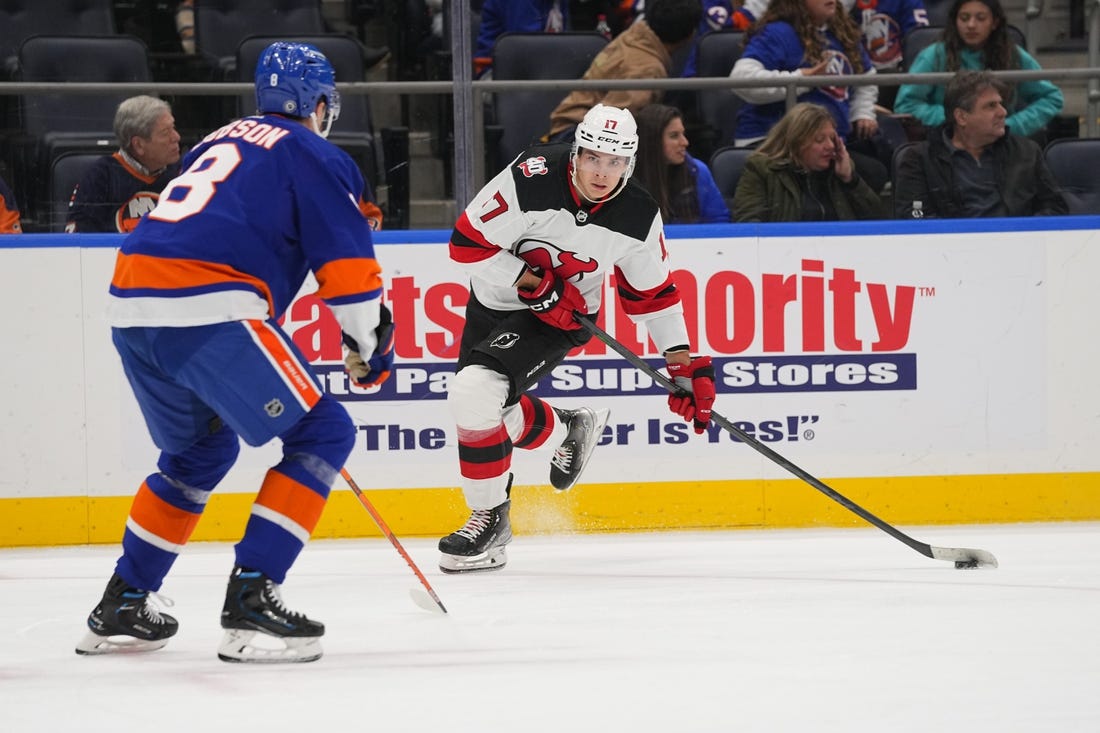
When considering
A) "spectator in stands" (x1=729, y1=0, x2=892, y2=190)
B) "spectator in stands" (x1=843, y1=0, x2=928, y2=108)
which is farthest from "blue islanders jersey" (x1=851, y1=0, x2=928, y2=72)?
"spectator in stands" (x1=729, y1=0, x2=892, y2=190)

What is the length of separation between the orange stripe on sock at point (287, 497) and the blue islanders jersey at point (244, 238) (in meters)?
0.32

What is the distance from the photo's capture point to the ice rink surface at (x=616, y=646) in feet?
8.11

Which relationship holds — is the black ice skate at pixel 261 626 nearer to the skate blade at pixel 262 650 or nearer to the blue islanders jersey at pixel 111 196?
the skate blade at pixel 262 650

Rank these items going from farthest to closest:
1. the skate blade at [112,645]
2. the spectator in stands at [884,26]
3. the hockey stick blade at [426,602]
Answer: the spectator in stands at [884,26] < the hockey stick blade at [426,602] < the skate blade at [112,645]

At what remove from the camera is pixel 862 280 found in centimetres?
477

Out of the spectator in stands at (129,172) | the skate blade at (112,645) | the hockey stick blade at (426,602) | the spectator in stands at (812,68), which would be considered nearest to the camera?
the skate blade at (112,645)

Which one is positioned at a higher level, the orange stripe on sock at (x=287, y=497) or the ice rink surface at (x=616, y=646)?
the orange stripe on sock at (x=287, y=497)

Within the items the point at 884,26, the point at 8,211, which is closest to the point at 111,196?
the point at 8,211

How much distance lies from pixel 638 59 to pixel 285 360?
111 inches

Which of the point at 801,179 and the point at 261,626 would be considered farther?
the point at 801,179

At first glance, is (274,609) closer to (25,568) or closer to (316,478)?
(316,478)

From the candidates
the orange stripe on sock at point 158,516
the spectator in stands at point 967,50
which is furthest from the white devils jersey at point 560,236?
the spectator in stands at point 967,50

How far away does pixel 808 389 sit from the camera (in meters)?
4.77

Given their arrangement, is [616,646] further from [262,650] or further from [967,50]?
[967,50]
